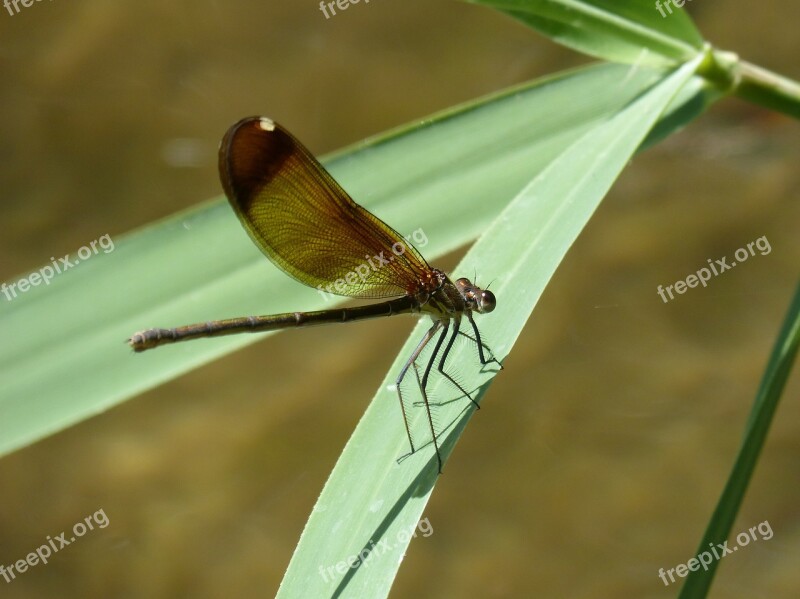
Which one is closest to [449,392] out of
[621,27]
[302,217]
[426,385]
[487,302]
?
[426,385]

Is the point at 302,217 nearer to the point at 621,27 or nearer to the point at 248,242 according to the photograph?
the point at 248,242

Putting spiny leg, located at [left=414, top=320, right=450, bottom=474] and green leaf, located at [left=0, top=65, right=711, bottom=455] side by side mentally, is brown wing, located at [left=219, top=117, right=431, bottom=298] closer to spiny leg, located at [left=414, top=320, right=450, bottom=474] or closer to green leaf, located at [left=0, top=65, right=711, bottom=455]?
green leaf, located at [left=0, top=65, right=711, bottom=455]

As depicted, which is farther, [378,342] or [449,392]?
[378,342]

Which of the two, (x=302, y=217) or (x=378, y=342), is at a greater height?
(x=302, y=217)

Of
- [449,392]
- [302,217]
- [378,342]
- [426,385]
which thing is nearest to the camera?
[449,392]

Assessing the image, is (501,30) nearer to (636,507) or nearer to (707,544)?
(636,507)

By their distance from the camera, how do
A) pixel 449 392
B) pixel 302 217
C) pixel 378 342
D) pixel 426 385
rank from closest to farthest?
pixel 449 392 < pixel 426 385 < pixel 302 217 < pixel 378 342

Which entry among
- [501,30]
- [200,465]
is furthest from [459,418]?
[501,30]
